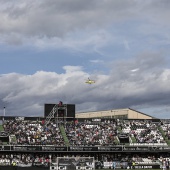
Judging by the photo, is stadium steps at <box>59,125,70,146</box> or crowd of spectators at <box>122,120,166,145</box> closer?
stadium steps at <box>59,125,70,146</box>

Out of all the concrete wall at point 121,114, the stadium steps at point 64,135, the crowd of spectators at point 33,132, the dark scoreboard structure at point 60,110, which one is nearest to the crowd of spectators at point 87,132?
the crowd of spectators at point 33,132

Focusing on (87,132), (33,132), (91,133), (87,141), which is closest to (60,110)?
(87,132)

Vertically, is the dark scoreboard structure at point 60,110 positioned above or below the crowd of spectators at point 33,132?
above

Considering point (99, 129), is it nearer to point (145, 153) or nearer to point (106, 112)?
point (145, 153)

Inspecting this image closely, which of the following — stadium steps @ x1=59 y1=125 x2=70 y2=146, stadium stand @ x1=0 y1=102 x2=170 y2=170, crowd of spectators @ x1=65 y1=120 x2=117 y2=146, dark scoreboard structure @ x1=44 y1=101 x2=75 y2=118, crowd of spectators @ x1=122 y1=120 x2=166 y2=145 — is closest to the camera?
stadium stand @ x1=0 y1=102 x2=170 y2=170

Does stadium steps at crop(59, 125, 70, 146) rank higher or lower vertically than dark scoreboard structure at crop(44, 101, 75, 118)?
lower

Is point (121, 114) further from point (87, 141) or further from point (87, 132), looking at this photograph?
point (87, 141)

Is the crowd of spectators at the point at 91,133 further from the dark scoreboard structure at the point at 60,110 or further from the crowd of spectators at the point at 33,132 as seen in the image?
the crowd of spectators at the point at 33,132

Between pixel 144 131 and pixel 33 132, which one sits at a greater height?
pixel 144 131

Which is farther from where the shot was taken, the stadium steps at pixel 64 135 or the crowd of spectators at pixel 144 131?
the crowd of spectators at pixel 144 131

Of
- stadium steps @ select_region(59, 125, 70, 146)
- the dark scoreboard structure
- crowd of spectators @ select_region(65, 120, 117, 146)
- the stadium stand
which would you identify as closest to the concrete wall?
the stadium stand

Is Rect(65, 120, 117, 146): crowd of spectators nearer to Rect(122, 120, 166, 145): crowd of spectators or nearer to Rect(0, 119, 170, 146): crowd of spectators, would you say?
Rect(0, 119, 170, 146): crowd of spectators
